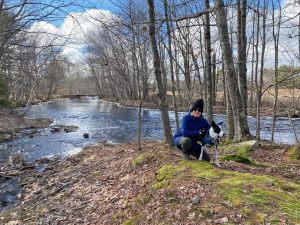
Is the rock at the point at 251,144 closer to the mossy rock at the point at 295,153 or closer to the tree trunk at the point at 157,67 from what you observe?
the mossy rock at the point at 295,153

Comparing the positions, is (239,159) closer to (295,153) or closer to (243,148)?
(243,148)

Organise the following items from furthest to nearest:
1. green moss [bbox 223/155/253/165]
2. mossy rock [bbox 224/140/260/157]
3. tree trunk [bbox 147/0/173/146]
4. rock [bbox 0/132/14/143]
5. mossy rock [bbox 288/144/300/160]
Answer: rock [bbox 0/132/14/143] → mossy rock [bbox 224/140/260/157] → tree trunk [bbox 147/0/173/146] → mossy rock [bbox 288/144/300/160] → green moss [bbox 223/155/253/165]

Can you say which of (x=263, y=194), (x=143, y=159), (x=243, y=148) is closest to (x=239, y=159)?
(x=243, y=148)

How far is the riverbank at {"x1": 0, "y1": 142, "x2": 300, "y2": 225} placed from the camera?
4.62m

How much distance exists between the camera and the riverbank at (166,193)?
15.1ft

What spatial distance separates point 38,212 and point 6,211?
1.12 m

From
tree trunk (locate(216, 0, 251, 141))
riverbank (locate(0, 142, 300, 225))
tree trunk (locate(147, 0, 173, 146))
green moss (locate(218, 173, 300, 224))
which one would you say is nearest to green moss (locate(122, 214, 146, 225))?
riverbank (locate(0, 142, 300, 225))

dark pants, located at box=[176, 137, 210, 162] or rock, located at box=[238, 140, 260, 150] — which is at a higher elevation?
dark pants, located at box=[176, 137, 210, 162]

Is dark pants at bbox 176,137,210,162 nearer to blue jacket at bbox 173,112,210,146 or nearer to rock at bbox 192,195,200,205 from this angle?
blue jacket at bbox 173,112,210,146

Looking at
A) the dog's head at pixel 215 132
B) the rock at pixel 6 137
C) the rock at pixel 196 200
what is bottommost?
the rock at pixel 6 137

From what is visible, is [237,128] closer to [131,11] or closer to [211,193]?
[131,11]

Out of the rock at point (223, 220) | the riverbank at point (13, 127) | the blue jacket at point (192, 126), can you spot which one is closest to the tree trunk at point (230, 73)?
the blue jacket at point (192, 126)

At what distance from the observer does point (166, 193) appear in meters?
5.74

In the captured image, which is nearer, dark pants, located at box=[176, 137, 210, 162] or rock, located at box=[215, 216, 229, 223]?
rock, located at box=[215, 216, 229, 223]
